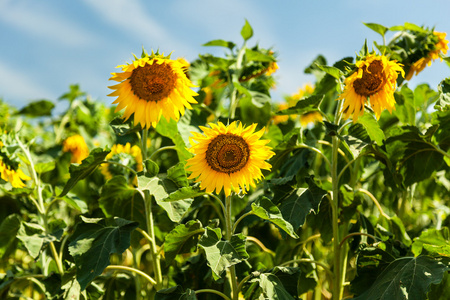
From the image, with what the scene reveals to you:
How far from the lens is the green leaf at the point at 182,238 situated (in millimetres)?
1836

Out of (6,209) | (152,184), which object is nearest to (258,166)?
(152,184)

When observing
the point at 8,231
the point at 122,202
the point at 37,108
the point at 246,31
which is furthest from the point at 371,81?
the point at 37,108

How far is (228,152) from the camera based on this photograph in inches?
70.8

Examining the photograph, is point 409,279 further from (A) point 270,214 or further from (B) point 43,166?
(B) point 43,166

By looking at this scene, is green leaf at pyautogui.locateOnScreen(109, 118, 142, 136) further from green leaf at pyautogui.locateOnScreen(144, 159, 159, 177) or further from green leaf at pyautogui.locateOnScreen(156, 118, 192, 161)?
green leaf at pyautogui.locateOnScreen(144, 159, 159, 177)

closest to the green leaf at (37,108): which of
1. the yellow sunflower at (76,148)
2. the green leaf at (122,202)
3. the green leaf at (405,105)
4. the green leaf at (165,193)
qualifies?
the yellow sunflower at (76,148)

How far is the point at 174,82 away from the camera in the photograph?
6.54 feet

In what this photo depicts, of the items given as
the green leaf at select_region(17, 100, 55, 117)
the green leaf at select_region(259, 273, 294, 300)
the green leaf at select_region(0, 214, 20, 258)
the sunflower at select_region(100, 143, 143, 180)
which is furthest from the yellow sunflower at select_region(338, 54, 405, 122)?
the green leaf at select_region(17, 100, 55, 117)

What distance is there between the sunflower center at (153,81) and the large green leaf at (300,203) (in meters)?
0.63

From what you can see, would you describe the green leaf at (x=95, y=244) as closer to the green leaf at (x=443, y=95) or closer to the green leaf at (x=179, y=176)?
the green leaf at (x=179, y=176)

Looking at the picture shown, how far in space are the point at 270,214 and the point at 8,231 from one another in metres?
1.44

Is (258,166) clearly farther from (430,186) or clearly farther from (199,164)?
(430,186)

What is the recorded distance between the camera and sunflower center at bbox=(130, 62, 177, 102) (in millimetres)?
1963

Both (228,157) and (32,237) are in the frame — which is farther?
(32,237)
